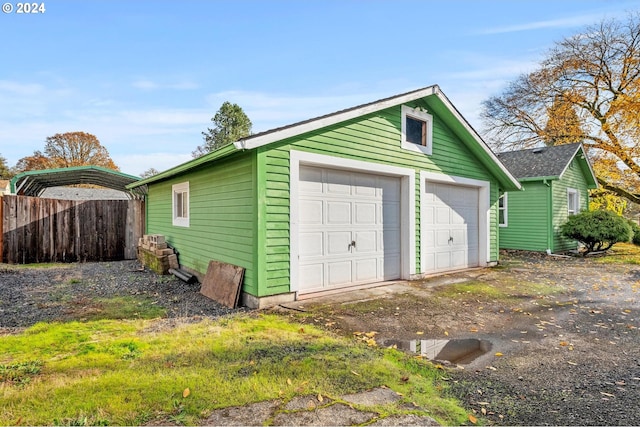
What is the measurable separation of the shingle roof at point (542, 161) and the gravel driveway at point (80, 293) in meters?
13.2

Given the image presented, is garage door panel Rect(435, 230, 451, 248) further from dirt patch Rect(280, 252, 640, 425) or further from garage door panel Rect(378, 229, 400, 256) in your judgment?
garage door panel Rect(378, 229, 400, 256)

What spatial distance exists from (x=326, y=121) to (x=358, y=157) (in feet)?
3.56

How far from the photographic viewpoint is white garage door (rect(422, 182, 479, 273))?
27.3 feet


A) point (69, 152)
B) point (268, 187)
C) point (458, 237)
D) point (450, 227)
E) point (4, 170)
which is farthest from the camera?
point (4, 170)

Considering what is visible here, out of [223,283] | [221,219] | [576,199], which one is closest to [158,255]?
[221,219]

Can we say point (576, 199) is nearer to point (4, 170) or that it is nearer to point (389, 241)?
point (389, 241)

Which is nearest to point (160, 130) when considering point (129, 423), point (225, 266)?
point (225, 266)

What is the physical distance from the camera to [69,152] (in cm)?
3275

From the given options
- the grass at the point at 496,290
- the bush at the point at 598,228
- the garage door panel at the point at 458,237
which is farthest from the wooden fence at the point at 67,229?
the bush at the point at 598,228

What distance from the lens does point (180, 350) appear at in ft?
11.5

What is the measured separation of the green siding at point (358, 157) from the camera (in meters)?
5.49

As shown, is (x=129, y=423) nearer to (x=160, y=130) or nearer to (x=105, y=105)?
(x=105, y=105)

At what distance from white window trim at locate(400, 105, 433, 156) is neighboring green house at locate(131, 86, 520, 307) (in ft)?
0.10

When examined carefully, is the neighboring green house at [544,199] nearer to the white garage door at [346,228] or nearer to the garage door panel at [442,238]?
the garage door panel at [442,238]
